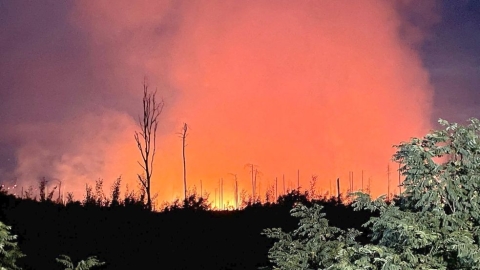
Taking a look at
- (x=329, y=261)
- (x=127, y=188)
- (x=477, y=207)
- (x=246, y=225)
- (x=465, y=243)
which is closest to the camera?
(x=465, y=243)

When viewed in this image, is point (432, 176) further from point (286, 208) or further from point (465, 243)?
point (286, 208)

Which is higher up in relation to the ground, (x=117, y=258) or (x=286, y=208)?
(x=286, y=208)

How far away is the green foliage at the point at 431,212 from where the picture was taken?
329 centimetres

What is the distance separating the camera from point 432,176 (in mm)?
3678

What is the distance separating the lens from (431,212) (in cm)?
360

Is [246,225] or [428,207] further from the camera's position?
[246,225]

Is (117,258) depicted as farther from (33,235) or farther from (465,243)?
(465,243)

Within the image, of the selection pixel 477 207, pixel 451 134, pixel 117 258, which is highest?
pixel 451 134

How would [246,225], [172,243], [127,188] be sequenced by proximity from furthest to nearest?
[127,188] → [246,225] → [172,243]

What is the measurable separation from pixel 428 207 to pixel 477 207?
278 millimetres

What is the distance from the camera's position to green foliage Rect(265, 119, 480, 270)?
3293mm

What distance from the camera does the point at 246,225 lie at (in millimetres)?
11789

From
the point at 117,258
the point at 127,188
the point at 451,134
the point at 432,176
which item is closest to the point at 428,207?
the point at 432,176

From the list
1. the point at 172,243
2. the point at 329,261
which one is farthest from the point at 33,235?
the point at 329,261
